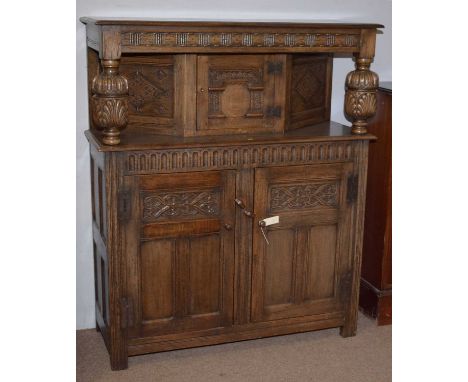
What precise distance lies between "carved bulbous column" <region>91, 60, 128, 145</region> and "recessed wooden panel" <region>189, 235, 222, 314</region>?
26.5 inches

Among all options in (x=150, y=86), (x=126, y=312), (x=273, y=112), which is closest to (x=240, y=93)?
(x=273, y=112)

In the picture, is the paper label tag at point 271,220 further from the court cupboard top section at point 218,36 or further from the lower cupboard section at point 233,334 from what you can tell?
the court cupboard top section at point 218,36

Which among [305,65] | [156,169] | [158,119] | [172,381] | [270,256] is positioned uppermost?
[305,65]

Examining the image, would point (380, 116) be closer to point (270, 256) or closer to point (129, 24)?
point (270, 256)

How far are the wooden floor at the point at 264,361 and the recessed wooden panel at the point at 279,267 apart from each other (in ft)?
0.91

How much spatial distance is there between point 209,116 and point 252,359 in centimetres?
123

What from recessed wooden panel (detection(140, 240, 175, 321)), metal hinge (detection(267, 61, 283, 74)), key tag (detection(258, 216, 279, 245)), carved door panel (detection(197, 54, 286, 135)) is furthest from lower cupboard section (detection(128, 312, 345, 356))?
metal hinge (detection(267, 61, 283, 74))

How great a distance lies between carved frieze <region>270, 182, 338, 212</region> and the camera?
3.03m

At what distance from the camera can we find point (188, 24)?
2.63 metres

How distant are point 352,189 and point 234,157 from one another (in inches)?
26.4

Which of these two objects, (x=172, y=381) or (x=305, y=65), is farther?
(x=305, y=65)
